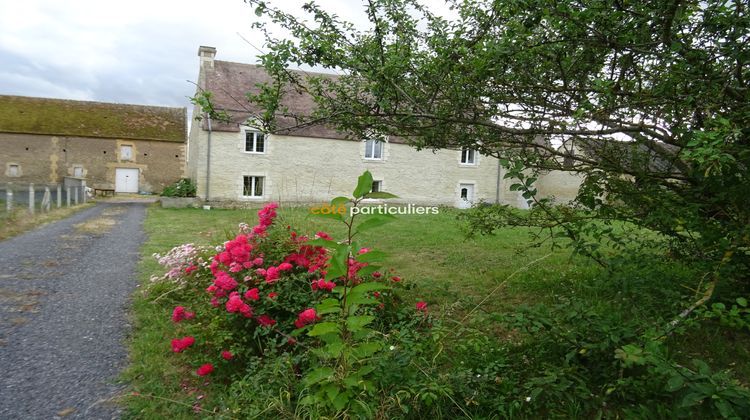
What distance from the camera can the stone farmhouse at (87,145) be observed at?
98.6 feet

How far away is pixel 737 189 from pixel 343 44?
3.16 meters

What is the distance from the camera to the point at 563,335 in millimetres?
2604

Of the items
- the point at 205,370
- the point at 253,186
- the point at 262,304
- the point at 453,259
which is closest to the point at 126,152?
the point at 253,186

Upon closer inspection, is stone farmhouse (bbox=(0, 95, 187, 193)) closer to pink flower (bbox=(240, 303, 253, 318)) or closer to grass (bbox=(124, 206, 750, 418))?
grass (bbox=(124, 206, 750, 418))

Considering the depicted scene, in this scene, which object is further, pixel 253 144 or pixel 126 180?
pixel 126 180

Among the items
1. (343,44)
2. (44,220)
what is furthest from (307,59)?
(44,220)

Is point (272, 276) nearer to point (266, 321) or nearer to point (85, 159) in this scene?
point (266, 321)

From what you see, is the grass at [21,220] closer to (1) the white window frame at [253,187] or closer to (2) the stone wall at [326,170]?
(2) the stone wall at [326,170]

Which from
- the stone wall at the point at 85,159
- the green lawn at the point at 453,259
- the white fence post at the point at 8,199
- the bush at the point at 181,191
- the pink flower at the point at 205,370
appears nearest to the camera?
the pink flower at the point at 205,370

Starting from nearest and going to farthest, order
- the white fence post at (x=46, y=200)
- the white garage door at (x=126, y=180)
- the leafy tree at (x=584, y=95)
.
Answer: the leafy tree at (x=584, y=95) → the white fence post at (x=46, y=200) → the white garage door at (x=126, y=180)

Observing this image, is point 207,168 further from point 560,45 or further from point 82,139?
point 560,45

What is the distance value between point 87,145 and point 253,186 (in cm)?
1692

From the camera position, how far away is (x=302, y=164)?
74.6 ft

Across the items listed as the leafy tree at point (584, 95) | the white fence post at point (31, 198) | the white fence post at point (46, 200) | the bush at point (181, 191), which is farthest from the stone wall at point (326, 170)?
the leafy tree at point (584, 95)
